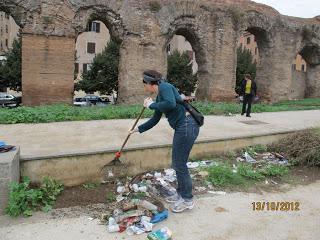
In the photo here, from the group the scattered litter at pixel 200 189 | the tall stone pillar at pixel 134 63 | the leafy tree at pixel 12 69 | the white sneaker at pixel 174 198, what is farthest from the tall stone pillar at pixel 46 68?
the leafy tree at pixel 12 69

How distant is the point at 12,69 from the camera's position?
30.3 m

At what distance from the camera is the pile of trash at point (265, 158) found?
23.0ft

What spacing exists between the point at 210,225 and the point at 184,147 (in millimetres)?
1033

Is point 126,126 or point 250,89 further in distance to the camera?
point 250,89

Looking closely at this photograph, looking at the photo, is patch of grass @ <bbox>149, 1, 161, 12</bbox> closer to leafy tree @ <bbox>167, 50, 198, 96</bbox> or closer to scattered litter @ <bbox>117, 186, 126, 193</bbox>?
scattered litter @ <bbox>117, 186, 126, 193</bbox>

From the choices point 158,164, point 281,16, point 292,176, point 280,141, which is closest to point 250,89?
point 280,141

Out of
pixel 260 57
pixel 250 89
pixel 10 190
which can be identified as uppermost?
pixel 260 57

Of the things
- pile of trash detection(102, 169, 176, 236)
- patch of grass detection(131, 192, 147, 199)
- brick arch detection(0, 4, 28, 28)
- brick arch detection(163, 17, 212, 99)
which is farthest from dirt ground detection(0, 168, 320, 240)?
brick arch detection(163, 17, 212, 99)

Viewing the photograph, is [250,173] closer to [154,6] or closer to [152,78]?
[152,78]

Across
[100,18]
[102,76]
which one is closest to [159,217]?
[100,18]

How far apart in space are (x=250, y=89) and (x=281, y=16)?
1031 cm

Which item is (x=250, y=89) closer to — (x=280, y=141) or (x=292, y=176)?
(x=280, y=141)

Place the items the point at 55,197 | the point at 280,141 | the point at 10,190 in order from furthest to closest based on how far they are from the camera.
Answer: the point at 280,141 → the point at 55,197 → the point at 10,190

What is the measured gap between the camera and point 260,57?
2008 cm
